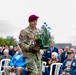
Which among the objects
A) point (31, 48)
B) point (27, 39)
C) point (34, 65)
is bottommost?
point (34, 65)

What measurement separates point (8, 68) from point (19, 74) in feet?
6.42

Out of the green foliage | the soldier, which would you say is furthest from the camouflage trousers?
the green foliage

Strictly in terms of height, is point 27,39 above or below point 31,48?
above

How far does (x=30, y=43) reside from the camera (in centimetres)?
909

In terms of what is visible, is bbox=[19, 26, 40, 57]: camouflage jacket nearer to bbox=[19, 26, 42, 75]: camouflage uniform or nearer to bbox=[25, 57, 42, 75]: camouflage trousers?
bbox=[19, 26, 42, 75]: camouflage uniform

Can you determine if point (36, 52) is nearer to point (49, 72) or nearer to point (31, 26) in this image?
point (31, 26)

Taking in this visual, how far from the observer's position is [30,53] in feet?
30.5

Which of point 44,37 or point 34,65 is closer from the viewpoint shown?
point 44,37

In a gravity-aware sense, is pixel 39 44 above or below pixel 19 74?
above

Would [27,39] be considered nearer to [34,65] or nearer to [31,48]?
[31,48]

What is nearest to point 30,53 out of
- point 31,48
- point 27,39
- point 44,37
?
point 31,48

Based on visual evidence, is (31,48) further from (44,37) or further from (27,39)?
(44,37)

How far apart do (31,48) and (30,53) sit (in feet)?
0.69

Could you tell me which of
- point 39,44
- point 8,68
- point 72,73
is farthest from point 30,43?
point 8,68
